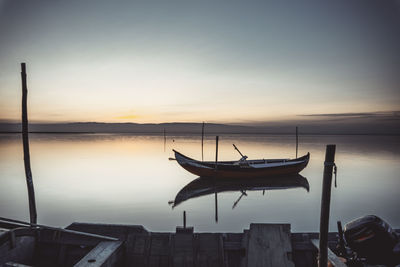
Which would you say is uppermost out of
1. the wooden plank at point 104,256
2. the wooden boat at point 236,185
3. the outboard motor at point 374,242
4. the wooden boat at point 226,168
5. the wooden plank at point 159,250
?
the outboard motor at point 374,242

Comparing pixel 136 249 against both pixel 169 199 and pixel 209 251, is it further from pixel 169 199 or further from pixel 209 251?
pixel 169 199

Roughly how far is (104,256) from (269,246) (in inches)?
122

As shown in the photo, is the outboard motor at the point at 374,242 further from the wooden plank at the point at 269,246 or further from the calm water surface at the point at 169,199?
the calm water surface at the point at 169,199

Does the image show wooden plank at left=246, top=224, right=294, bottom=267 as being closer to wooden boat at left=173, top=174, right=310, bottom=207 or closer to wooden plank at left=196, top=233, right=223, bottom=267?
wooden plank at left=196, top=233, right=223, bottom=267

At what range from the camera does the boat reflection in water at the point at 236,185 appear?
871 inches

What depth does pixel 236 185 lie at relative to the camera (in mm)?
24297

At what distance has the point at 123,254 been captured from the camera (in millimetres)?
5652

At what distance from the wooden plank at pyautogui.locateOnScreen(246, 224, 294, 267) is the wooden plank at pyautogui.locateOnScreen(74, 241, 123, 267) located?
250 centimetres

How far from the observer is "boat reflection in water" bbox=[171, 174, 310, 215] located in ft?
72.5

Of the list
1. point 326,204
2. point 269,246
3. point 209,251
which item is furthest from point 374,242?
point 209,251

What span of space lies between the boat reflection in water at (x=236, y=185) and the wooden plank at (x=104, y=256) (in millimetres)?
15341

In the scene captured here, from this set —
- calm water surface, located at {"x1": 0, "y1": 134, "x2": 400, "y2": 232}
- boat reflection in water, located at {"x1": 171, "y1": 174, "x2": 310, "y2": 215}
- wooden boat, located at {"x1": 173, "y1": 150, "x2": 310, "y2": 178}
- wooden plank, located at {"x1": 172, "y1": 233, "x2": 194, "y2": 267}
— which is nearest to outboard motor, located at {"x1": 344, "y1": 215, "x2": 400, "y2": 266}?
wooden plank, located at {"x1": 172, "y1": 233, "x2": 194, "y2": 267}

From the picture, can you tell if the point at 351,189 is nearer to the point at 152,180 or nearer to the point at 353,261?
the point at 152,180

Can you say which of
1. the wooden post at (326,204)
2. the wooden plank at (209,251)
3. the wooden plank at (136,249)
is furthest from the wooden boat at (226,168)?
the wooden post at (326,204)
